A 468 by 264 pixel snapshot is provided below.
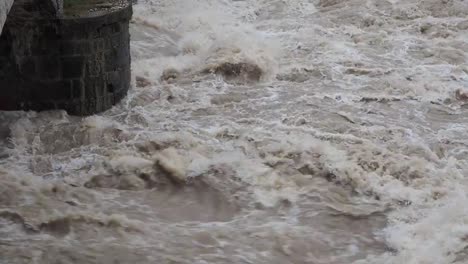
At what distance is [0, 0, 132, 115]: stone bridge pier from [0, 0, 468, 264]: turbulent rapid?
22cm

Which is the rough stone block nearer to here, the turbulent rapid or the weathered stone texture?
the turbulent rapid

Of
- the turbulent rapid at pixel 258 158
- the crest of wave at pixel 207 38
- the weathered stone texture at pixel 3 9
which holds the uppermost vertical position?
the weathered stone texture at pixel 3 9

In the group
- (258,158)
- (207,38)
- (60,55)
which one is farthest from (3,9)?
(207,38)

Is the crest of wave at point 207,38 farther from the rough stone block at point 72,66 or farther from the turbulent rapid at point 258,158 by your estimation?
the rough stone block at point 72,66

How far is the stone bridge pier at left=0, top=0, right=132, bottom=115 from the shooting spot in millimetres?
8133

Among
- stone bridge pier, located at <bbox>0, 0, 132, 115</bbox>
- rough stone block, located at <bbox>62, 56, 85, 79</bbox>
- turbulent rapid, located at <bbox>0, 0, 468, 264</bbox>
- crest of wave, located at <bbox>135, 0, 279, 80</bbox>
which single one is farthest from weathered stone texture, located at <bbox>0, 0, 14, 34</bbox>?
crest of wave, located at <bbox>135, 0, 279, 80</bbox>

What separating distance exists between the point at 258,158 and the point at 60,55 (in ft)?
9.07

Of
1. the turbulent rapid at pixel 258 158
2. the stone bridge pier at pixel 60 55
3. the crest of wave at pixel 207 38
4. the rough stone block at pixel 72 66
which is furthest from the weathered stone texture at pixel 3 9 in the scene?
the crest of wave at pixel 207 38

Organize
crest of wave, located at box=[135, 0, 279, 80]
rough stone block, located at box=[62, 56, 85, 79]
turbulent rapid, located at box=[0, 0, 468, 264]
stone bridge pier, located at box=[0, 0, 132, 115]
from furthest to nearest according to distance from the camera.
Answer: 1. crest of wave, located at box=[135, 0, 279, 80]
2. rough stone block, located at box=[62, 56, 85, 79]
3. stone bridge pier, located at box=[0, 0, 132, 115]
4. turbulent rapid, located at box=[0, 0, 468, 264]

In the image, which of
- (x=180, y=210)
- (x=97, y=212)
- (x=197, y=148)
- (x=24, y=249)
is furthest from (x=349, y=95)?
(x=24, y=249)

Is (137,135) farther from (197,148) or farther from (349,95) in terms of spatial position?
(349,95)

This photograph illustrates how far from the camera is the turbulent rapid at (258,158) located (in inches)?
234

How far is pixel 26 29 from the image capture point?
810cm

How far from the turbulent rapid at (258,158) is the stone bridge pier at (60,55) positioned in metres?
0.22
